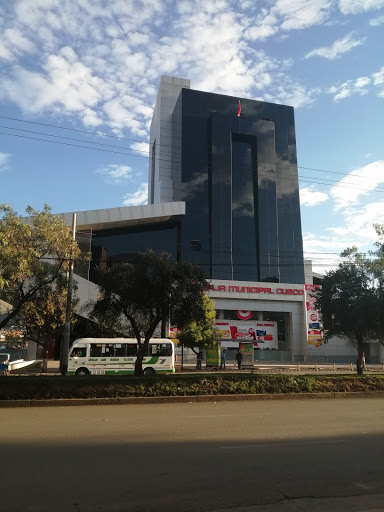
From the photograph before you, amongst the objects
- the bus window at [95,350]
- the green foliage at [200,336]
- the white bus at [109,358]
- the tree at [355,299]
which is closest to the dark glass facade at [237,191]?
the green foliage at [200,336]

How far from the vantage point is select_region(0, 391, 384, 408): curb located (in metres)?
13.4

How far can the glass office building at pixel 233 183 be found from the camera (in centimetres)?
5880

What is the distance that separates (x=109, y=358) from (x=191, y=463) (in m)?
23.3

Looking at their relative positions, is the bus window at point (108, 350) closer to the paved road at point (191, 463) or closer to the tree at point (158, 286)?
the tree at point (158, 286)

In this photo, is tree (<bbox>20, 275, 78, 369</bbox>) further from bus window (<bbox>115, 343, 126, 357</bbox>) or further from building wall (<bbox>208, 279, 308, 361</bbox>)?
building wall (<bbox>208, 279, 308, 361</bbox>)

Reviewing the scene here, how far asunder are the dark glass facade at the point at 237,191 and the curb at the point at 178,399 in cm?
3964

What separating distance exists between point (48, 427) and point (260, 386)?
924cm

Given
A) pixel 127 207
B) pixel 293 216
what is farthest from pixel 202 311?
pixel 293 216

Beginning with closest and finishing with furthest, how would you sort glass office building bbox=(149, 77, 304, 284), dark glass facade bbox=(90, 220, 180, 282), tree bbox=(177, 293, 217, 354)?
tree bbox=(177, 293, 217, 354), dark glass facade bbox=(90, 220, 180, 282), glass office building bbox=(149, 77, 304, 284)

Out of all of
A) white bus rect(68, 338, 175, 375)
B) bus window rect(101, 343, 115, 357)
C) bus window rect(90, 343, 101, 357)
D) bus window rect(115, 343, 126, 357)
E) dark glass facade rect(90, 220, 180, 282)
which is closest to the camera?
white bus rect(68, 338, 175, 375)

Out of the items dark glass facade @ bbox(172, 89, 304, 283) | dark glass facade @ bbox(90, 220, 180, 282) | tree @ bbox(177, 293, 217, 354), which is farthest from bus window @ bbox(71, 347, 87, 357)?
dark glass facade @ bbox(172, 89, 304, 283)

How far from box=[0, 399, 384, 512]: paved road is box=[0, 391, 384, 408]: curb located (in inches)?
96.1

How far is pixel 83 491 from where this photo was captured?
494cm

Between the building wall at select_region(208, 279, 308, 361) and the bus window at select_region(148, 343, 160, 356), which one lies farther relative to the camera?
the building wall at select_region(208, 279, 308, 361)
